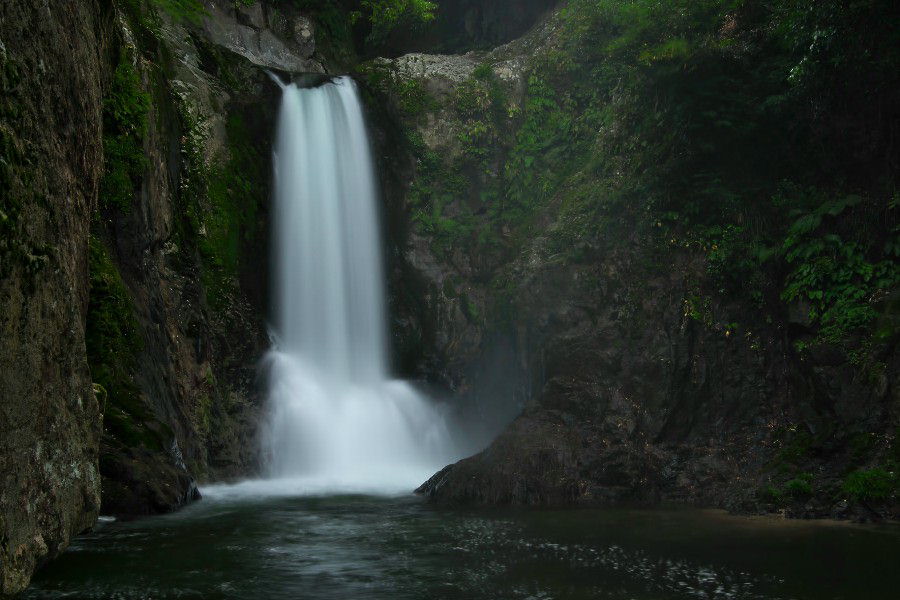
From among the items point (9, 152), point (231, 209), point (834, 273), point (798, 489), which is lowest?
point (798, 489)

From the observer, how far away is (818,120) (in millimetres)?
13977

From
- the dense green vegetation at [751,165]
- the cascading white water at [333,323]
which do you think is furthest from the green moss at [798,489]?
the cascading white water at [333,323]

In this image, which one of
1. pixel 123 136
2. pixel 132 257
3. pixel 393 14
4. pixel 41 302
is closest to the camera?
pixel 41 302

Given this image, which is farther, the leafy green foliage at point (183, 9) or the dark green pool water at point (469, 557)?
the leafy green foliage at point (183, 9)

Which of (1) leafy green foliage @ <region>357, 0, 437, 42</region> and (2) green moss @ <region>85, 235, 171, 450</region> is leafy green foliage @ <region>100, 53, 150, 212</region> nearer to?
(2) green moss @ <region>85, 235, 171, 450</region>

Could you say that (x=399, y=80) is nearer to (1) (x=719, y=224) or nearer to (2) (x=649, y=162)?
(2) (x=649, y=162)

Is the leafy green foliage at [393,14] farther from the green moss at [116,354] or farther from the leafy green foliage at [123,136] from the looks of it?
the green moss at [116,354]

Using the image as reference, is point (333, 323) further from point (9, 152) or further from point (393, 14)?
point (9, 152)

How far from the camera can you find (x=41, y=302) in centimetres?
486

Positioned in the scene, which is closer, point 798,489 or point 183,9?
point 798,489

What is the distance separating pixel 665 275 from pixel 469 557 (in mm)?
8740

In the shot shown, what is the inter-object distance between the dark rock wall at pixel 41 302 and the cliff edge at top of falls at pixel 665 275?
710 centimetres

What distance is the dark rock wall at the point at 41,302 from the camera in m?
4.34

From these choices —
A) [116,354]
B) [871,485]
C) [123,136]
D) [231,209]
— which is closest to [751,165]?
[871,485]
